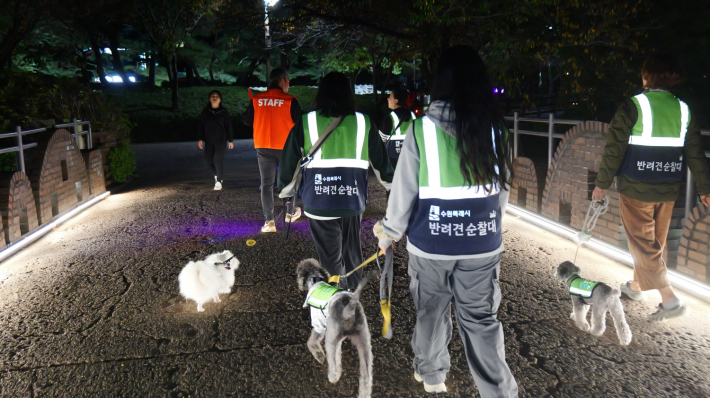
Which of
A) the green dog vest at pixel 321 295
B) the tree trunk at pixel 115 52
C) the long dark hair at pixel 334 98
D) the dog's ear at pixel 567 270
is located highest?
the tree trunk at pixel 115 52

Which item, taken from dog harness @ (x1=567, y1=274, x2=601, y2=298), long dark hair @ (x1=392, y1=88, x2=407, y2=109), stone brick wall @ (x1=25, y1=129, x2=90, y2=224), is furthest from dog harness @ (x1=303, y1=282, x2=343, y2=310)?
stone brick wall @ (x1=25, y1=129, x2=90, y2=224)

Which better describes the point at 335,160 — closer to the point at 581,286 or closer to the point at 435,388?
the point at 435,388

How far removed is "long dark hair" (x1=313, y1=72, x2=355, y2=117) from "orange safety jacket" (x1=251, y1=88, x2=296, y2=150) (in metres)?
3.03

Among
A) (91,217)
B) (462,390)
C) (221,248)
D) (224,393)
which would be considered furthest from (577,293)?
(91,217)

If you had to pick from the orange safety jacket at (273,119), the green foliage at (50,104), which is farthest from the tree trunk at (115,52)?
the orange safety jacket at (273,119)

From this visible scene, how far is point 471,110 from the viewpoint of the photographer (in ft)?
9.45

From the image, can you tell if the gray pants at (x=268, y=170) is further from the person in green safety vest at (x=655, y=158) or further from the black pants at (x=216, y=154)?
the person in green safety vest at (x=655, y=158)

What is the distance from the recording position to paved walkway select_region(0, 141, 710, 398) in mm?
3617

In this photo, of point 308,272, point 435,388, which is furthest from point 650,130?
point 308,272

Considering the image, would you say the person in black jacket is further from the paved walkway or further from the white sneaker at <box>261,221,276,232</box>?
the paved walkway

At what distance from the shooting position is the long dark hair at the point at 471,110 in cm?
288

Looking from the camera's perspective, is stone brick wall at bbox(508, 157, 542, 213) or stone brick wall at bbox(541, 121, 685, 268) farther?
stone brick wall at bbox(508, 157, 542, 213)

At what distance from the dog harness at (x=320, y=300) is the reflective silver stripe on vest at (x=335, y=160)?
104 cm

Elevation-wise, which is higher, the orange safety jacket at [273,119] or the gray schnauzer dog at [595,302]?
the orange safety jacket at [273,119]
